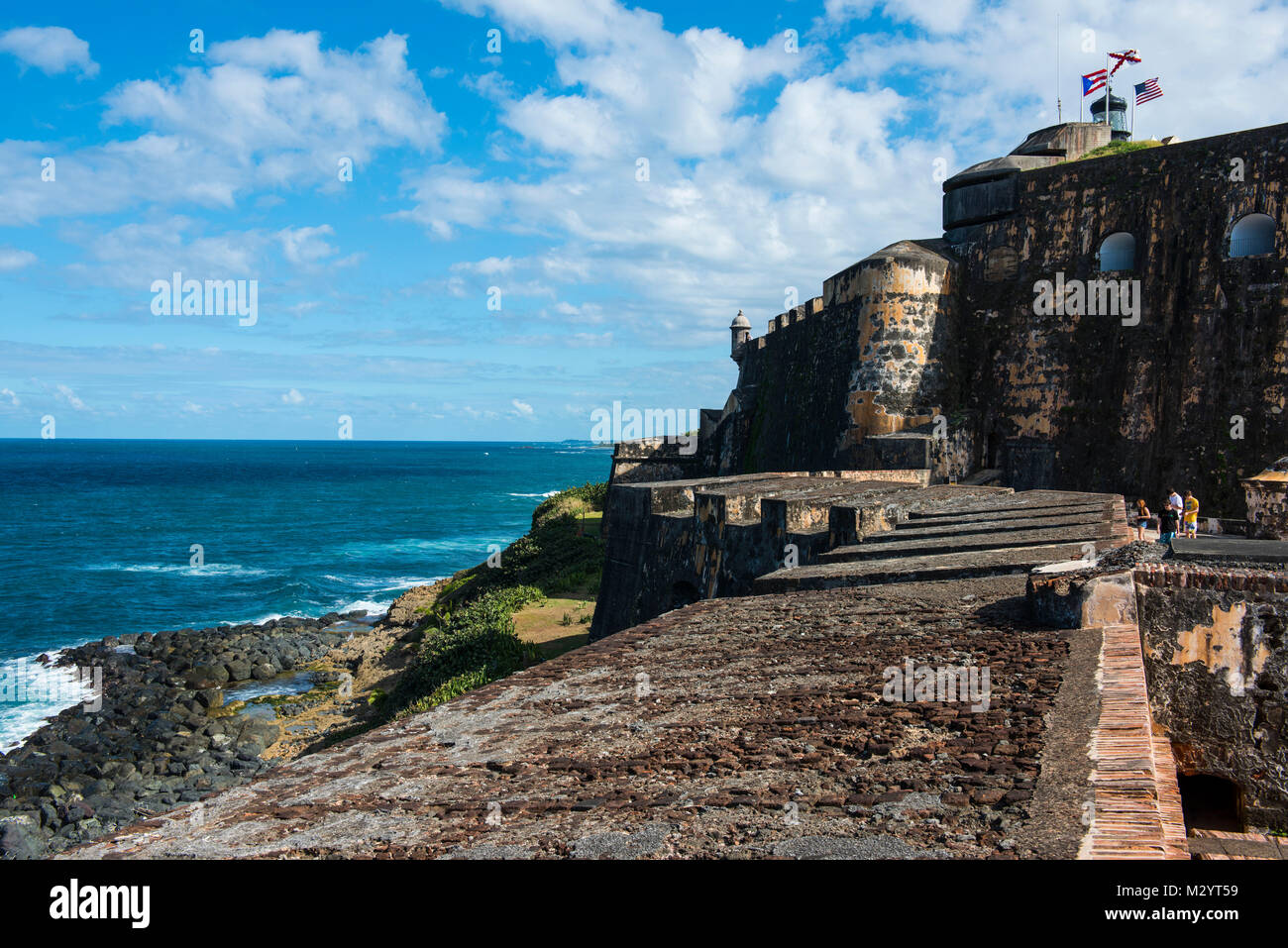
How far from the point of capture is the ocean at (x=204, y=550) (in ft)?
119

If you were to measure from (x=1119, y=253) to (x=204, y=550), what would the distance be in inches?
2072

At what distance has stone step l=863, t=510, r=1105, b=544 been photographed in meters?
9.59

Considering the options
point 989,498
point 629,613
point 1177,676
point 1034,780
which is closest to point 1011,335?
point 989,498

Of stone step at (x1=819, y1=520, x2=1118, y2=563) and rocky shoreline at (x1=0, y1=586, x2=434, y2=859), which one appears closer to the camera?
stone step at (x1=819, y1=520, x2=1118, y2=563)

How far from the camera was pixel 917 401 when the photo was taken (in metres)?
22.7

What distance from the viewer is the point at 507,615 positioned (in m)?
25.1

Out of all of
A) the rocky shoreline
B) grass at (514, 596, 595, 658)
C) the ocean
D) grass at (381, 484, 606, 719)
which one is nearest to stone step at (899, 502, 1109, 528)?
grass at (381, 484, 606, 719)

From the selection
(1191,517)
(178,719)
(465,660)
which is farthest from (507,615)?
(1191,517)

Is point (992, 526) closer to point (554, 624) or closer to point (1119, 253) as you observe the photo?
point (1119, 253)

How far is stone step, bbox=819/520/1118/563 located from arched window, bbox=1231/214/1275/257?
12.3m

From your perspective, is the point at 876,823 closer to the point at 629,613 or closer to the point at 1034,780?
the point at 1034,780

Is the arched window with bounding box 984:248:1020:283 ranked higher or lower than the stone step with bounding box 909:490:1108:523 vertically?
higher

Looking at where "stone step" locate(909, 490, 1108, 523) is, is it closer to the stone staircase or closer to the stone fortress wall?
the stone staircase
